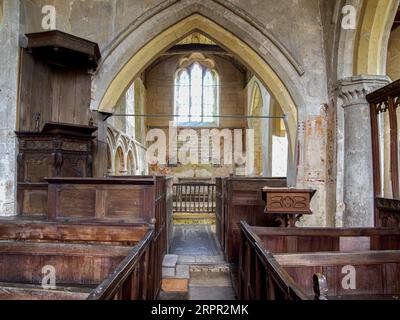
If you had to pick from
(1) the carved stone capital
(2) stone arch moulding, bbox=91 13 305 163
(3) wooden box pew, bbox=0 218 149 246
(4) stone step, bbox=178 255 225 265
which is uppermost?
(2) stone arch moulding, bbox=91 13 305 163

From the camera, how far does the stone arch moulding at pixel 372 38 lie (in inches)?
163

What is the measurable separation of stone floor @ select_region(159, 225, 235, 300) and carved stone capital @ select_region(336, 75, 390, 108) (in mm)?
2751

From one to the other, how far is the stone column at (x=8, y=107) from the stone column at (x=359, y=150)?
14.6ft

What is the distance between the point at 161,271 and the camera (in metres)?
3.83

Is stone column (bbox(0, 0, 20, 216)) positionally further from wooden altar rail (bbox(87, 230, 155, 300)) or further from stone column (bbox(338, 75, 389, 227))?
stone column (bbox(338, 75, 389, 227))

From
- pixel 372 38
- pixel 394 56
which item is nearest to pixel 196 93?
pixel 394 56

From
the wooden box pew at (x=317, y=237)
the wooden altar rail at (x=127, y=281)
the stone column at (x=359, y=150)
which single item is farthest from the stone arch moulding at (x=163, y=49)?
the wooden altar rail at (x=127, y=281)

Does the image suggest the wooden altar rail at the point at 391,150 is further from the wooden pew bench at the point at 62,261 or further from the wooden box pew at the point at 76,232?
the wooden pew bench at the point at 62,261

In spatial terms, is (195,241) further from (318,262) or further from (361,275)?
(318,262)

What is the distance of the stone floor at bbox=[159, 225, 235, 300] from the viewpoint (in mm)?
3678

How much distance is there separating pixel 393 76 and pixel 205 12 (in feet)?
13.0

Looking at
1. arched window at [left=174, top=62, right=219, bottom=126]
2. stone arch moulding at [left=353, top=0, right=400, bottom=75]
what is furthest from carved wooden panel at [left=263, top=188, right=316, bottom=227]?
arched window at [left=174, top=62, right=219, bottom=126]

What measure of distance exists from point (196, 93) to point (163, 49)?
9015 mm

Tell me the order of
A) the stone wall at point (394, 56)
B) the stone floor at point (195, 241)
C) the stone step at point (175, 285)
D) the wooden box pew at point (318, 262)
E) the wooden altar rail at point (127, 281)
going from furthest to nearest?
the stone wall at point (394, 56) → the stone floor at point (195, 241) → the stone step at point (175, 285) → the wooden box pew at point (318, 262) → the wooden altar rail at point (127, 281)
